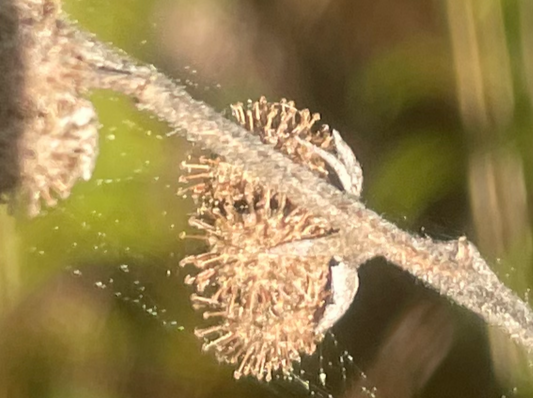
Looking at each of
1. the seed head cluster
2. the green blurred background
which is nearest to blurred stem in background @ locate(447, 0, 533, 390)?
the green blurred background

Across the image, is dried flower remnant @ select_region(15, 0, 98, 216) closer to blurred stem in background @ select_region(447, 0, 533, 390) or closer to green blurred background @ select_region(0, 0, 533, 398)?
green blurred background @ select_region(0, 0, 533, 398)

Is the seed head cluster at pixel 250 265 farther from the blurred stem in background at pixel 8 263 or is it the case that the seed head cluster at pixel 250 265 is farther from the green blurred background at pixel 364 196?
the blurred stem in background at pixel 8 263

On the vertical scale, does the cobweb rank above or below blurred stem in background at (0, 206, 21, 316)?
above

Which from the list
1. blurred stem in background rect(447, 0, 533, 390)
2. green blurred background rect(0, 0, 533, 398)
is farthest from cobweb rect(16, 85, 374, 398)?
blurred stem in background rect(447, 0, 533, 390)

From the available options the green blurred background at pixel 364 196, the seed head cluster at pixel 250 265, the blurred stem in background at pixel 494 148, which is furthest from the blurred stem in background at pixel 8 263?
the blurred stem in background at pixel 494 148

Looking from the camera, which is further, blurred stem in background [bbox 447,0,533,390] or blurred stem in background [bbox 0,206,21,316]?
blurred stem in background [bbox 447,0,533,390]

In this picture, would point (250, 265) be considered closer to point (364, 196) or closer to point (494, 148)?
point (364, 196)

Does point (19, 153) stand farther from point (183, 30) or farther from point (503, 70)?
point (503, 70)

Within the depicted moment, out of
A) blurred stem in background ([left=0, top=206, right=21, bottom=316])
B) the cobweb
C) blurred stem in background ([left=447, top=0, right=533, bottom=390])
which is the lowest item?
blurred stem in background ([left=0, top=206, right=21, bottom=316])
